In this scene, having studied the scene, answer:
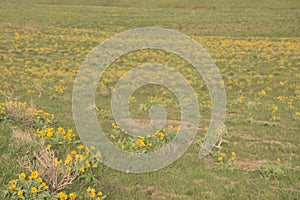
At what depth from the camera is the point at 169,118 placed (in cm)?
1040

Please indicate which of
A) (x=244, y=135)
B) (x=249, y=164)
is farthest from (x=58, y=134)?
(x=244, y=135)

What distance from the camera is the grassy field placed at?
548 cm

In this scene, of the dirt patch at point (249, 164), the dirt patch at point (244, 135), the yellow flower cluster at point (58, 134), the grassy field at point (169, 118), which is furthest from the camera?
the dirt patch at point (244, 135)

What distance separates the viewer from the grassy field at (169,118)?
548cm

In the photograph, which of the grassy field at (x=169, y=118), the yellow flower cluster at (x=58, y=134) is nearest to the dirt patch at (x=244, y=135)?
the grassy field at (x=169, y=118)

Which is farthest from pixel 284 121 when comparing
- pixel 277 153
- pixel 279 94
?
pixel 279 94

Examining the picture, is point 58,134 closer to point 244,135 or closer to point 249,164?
point 249,164

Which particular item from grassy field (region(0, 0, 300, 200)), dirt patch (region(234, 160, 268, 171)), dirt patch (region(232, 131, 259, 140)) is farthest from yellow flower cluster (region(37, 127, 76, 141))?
dirt patch (region(232, 131, 259, 140))

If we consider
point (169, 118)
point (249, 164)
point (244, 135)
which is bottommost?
point (249, 164)

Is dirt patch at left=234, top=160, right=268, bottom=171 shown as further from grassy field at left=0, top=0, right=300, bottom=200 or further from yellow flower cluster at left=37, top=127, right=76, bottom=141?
yellow flower cluster at left=37, top=127, right=76, bottom=141

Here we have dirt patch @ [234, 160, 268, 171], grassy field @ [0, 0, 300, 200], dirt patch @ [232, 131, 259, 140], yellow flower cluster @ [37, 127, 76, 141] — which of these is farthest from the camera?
dirt patch @ [232, 131, 259, 140]

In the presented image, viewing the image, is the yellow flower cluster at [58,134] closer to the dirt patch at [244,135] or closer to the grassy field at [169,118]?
the grassy field at [169,118]

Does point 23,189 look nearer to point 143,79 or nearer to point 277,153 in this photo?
point 277,153

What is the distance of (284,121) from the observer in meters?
10.4
